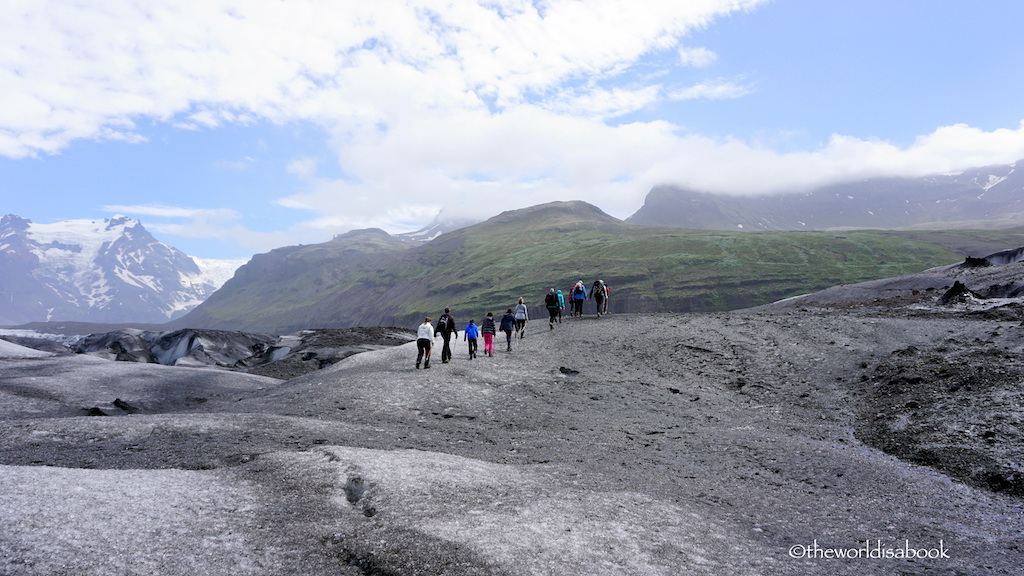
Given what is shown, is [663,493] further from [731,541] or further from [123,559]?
[123,559]

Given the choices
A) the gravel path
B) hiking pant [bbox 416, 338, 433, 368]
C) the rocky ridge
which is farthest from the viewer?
hiking pant [bbox 416, 338, 433, 368]

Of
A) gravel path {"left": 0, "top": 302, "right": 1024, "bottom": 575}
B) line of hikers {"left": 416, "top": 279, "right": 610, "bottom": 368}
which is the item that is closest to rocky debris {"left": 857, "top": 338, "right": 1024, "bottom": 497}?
gravel path {"left": 0, "top": 302, "right": 1024, "bottom": 575}

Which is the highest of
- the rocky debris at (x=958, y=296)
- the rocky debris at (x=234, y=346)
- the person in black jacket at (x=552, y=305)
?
the person in black jacket at (x=552, y=305)

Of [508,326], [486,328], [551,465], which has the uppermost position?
[486,328]

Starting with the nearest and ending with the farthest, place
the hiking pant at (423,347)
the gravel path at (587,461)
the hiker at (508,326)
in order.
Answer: the gravel path at (587,461) → the hiking pant at (423,347) → the hiker at (508,326)

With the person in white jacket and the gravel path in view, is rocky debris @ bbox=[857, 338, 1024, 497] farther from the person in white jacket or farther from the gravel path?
the person in white jacket

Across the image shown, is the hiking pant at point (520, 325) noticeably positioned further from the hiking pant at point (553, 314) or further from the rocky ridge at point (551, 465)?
the rocky ridge at point (551, 465)

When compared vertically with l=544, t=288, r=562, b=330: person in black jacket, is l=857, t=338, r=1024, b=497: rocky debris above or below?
below

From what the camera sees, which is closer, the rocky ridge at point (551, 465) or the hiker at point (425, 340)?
the rocky ridge at point (551, 465)

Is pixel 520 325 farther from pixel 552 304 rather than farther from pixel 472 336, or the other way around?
pixel 472 336

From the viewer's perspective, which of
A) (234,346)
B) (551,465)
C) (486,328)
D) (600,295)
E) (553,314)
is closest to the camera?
(551,465)

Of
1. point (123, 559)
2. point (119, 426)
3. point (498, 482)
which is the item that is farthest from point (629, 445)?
point (119, 426)

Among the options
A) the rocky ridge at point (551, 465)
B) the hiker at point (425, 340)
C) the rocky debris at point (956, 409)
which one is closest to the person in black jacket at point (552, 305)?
the rocky ridge at point (551, 465)

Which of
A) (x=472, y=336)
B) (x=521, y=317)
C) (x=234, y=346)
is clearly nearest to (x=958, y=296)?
(x=521, y=317)
